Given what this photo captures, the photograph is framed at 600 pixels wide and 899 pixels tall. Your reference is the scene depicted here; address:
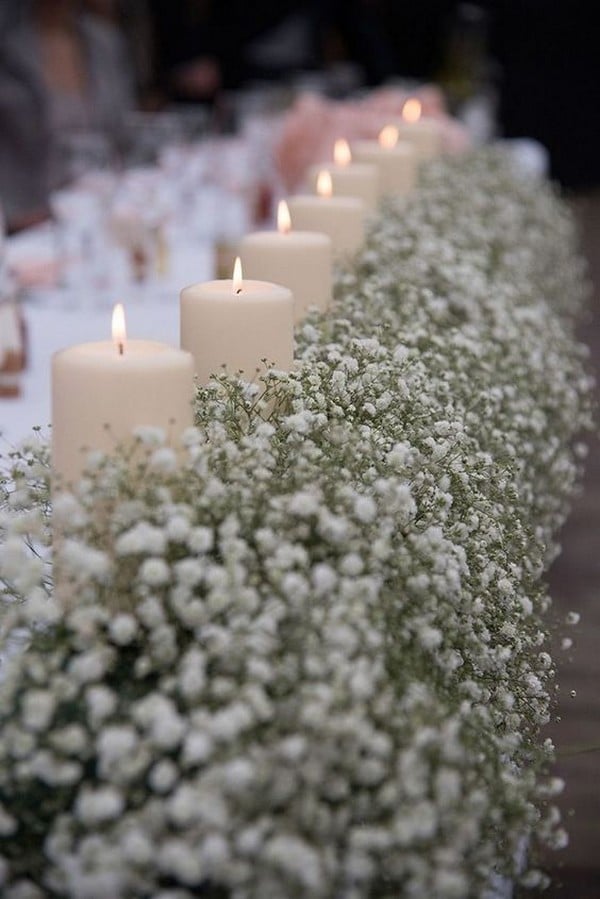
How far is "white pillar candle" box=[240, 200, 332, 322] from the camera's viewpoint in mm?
2084

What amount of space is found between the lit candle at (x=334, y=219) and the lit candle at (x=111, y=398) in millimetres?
1178

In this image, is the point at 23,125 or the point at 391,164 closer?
the point at 391,164

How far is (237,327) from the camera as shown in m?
1.68

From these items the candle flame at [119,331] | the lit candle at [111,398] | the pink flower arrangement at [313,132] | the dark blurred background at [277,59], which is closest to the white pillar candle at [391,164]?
the pink flower arrangement at [313,132]

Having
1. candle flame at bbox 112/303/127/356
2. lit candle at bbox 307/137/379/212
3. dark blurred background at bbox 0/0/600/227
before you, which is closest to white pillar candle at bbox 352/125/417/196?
lit candle at bbox 307/137/379/212

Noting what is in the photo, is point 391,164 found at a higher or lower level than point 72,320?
higher

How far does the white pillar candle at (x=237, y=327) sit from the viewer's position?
1.67m

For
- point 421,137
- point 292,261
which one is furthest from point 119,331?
point 421,137

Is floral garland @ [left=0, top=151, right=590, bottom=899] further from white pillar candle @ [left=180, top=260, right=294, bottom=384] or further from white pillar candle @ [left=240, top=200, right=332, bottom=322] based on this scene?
white pillar candle @ [left=240, top=200, right=332, bottom=322]

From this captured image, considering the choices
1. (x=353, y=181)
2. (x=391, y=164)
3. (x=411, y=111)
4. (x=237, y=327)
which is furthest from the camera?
(x=411, y=111)

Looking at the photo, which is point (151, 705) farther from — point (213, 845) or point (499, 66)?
point (499, 66)

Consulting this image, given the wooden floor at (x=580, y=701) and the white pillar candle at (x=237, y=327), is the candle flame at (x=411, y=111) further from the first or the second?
the white pillar candle at (x=237, y=327)

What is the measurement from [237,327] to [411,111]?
10.2 feet

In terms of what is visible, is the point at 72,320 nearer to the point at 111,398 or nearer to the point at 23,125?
the point at 111,398
